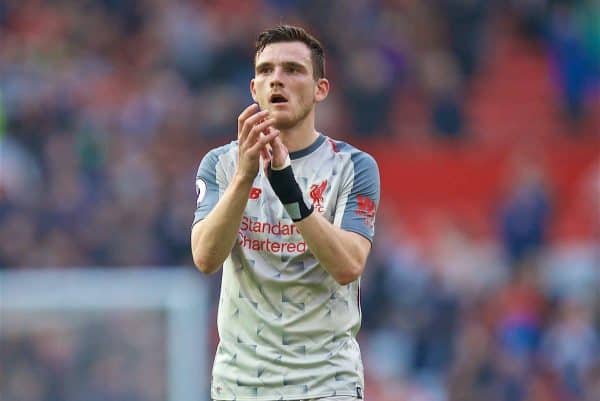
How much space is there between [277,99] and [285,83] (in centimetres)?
7

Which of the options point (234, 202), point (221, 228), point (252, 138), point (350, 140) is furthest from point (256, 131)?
point (350, 140)

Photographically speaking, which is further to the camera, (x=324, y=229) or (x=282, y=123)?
(x=282, y=123)

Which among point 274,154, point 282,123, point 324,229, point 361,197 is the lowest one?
point 324,229

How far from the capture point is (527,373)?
12570 mm

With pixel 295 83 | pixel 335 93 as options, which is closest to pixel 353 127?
pixel 335 93

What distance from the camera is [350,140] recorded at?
14820 millimetres

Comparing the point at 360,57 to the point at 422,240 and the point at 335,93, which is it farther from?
the point at 422,240

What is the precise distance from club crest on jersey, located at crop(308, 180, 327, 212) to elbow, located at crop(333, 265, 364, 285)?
32 cm

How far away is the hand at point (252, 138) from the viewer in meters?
4.87

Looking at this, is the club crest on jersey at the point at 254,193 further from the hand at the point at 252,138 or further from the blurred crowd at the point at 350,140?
the blurred crowd at the point at 350,140

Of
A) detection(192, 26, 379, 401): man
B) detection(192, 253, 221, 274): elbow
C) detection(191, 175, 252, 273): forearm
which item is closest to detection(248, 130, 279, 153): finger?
detection(191, 175, 252, 273): forearm

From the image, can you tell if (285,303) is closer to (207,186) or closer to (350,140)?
(207,186)

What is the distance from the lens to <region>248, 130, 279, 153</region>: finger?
4867 millimetres

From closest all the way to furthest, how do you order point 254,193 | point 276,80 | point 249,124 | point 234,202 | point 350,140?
point 249,124
point 234,202
point 276,80
point 254,193
point 350,140
